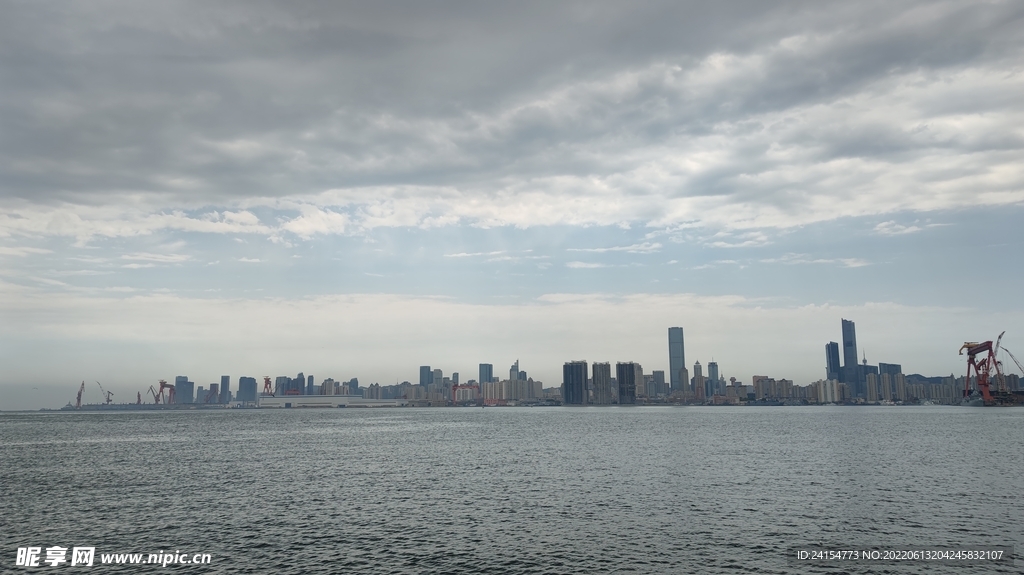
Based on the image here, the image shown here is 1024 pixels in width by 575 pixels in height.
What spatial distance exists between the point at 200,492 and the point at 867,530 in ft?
236

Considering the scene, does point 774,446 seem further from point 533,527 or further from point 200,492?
point 200,492

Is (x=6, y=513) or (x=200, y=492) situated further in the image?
(x=200, y=492)

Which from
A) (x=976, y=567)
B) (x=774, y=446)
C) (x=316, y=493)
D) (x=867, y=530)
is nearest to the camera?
(x=976, y=567)

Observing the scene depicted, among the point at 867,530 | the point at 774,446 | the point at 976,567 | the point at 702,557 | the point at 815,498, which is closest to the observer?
the point at 976,567

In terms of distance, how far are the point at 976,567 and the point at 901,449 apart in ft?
300

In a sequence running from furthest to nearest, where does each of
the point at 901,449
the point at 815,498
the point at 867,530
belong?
the point at 901,449, the point at 815,498, the point at 867,530

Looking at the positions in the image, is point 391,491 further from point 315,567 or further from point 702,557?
point 702,557

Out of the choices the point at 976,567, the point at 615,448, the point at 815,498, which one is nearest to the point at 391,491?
the point at 815,498

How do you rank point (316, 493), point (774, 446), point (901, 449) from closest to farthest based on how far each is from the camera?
point (316, 493) < point (901, 449) < point (774, 446)

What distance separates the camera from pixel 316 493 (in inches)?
2940

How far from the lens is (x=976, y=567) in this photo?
141 ft

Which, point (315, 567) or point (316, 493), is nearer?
point (315, 567)

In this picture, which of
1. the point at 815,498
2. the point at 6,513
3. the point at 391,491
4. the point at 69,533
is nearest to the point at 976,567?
the point at 815,498

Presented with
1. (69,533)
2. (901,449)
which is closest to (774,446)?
(901,449)
